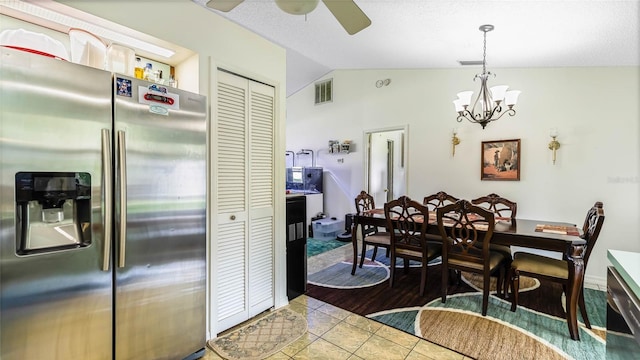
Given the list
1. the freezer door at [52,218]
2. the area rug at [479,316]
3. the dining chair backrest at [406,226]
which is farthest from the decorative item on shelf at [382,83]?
the freezer door at [52,218]

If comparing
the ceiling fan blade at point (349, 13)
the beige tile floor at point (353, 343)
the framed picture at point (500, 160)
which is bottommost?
the beige tile floor at point (353, 343)

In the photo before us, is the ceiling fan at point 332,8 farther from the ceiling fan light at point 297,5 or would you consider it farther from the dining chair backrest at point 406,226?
the dining chair backrest at point 406,226

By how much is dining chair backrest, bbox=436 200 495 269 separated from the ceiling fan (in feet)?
5.83

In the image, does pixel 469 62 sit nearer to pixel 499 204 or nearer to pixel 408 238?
pixel 499 204

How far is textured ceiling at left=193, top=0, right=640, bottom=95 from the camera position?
224 cm

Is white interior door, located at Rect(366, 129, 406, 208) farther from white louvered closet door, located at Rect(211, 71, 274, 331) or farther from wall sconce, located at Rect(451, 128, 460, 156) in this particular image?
white louvered closet door, located at Rect(211, 71, 274, 331)

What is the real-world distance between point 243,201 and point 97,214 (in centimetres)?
105

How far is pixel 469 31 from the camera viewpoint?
2.73 m

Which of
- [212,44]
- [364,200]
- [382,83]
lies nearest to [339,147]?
[382,83]

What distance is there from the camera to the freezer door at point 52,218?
1.25 m

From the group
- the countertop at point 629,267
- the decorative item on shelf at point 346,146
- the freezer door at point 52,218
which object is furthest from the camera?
the decorative item on shelf at point 346,146

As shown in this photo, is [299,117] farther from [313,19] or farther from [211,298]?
[211,298]

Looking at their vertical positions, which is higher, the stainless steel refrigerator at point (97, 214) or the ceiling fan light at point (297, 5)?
the ceiling fan light at point (297, 5)

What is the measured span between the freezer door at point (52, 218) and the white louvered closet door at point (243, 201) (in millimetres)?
779
